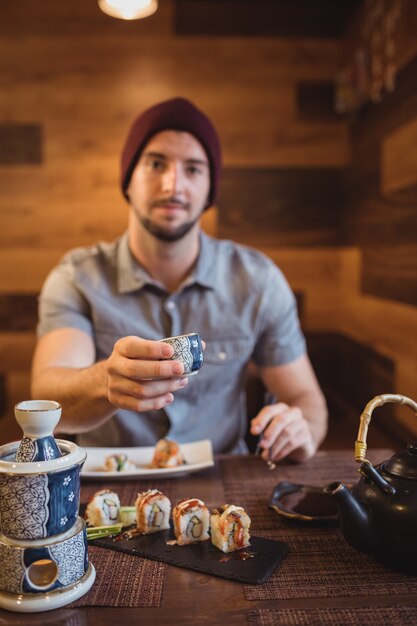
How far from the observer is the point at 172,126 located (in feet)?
6.77

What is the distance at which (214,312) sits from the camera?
209 centimetres

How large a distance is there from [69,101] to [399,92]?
1.74 metres

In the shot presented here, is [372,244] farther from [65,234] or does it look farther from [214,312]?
[65,234]

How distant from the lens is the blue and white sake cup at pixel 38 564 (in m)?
0.91

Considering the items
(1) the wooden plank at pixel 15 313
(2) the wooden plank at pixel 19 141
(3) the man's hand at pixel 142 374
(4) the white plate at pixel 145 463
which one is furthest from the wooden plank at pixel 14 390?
(3) the man's hand at pixel 142 374

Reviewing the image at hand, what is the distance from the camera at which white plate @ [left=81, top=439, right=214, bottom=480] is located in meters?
1.43

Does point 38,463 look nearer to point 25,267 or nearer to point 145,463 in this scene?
point 145,463

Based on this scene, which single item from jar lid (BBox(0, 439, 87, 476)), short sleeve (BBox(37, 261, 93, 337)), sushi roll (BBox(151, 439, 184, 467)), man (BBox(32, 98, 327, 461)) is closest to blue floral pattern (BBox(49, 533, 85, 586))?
jar lid (BBox(0, 439, 87, 476))

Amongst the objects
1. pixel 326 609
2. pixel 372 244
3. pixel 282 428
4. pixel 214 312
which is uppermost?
pixel 372 244

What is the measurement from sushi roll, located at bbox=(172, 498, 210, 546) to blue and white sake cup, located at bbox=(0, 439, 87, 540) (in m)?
0.26

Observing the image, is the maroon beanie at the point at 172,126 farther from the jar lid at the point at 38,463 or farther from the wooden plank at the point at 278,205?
the jar lid at the point at 38,463

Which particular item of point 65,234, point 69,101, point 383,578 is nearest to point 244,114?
point 69,101

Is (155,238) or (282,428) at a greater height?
(155,238)

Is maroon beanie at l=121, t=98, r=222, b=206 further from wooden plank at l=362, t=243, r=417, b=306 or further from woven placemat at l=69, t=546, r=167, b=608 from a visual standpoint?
woven placemat at l=69, t=546, r=167, b=608
